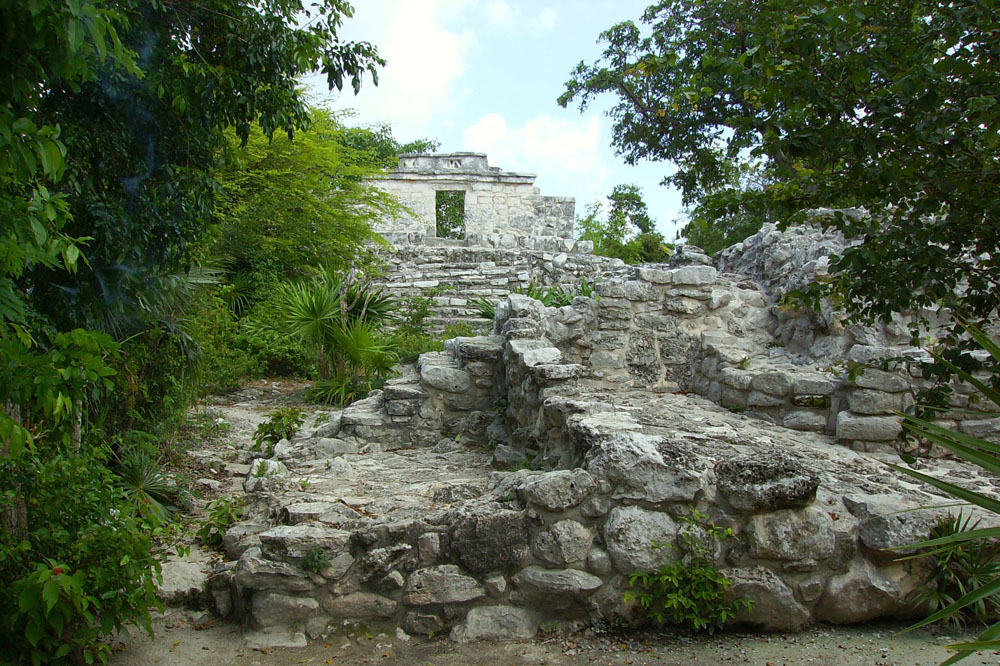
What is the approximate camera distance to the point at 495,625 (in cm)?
322

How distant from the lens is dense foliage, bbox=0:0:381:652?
2.05m

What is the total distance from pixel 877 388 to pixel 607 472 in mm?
1838

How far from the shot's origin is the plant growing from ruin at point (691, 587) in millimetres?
3111

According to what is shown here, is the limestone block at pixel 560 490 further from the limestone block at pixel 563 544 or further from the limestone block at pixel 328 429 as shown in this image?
the limestone block at pixel 328 429

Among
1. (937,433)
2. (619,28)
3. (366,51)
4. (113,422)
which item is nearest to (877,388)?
(937,433)

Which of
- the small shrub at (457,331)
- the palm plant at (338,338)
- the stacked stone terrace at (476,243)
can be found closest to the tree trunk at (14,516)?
the palm plant at (338,338)

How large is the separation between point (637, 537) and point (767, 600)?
600 millimetres

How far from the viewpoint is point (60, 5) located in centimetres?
185

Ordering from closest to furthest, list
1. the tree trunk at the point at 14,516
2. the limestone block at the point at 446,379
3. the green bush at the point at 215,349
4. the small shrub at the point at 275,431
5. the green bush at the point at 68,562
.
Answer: the green bush at the point at 68,562
the tree trunk at the point at 14,516
the green bush at the point at 215,349
the small shrub at the point at 275,431
the limestone block at the point at 446,379

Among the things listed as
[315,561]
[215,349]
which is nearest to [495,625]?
[315,561]

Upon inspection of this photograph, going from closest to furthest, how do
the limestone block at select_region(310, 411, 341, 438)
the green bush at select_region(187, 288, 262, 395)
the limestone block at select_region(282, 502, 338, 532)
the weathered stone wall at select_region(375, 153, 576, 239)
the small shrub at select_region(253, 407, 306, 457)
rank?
the limestone block at select_region(282, 502, 338, 532) < the green bush at select_region(187, 288, 262, 395) < the limestone block at select_region(310, 411, 341, 438) < the small shrub at select_region(253, 407, 306, 457) < the weathered stone wall at select_region(375, 153, 576, 239)

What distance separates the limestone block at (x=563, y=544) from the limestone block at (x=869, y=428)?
179 cm

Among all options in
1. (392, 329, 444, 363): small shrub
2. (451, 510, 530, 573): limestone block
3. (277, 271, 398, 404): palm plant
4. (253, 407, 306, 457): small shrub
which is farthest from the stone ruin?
(392, 329, 444, 363): small shrub

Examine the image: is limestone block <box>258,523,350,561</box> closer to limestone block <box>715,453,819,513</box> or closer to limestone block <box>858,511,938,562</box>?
limestone block <box>715,453,819,513</box>
